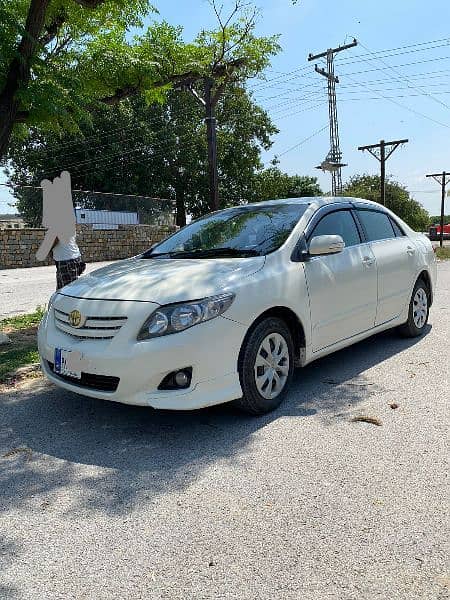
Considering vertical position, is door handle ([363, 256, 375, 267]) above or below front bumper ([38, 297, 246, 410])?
above

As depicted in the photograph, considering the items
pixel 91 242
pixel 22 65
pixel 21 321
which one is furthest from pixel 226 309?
pixel 91 242

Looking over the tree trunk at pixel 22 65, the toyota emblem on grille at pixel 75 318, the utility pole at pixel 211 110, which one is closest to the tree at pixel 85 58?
the tree trunk at pixel 22 65

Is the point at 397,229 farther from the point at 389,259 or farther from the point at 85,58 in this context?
the point at 85,58

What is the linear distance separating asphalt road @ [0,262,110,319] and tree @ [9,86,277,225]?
56.0ft

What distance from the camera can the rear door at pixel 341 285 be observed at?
14.5ft

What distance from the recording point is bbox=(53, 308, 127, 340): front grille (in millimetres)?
3570

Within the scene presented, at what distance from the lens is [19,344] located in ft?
20.8

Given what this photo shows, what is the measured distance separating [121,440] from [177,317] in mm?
917

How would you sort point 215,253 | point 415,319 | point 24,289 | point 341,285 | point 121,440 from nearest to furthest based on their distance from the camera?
point 121,440 < point 215,253 < point 341,285 < point 415,319 < point 24,289

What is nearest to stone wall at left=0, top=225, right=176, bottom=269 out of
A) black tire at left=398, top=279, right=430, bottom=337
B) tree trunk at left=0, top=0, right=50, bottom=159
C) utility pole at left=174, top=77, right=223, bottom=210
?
utility pole at left=174, top=77, right=223, bottom=210

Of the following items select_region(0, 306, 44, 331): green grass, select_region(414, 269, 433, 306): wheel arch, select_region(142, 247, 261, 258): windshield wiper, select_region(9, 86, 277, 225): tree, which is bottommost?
select_region(0, 306, 44, 331): green grass

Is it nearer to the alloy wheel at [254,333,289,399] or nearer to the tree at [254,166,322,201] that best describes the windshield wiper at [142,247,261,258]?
the alloy wheel at [254,333,289,399]

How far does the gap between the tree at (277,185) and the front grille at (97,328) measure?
33.4 meters

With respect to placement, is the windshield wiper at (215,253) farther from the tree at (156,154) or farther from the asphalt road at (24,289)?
the tree at (156,154)
